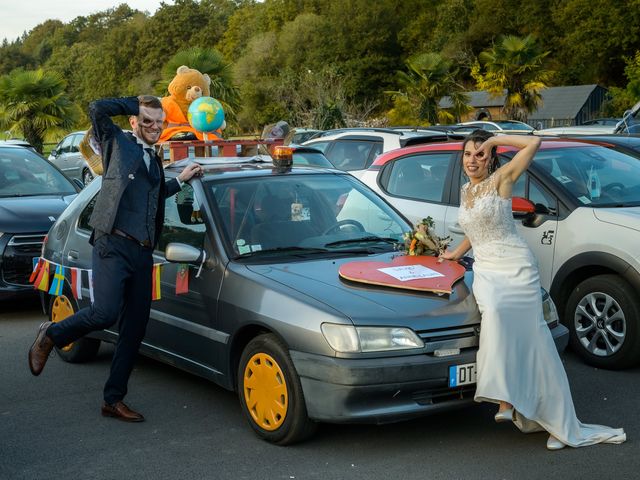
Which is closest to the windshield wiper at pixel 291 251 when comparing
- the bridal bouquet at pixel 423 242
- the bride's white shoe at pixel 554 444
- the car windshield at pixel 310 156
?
the bridal bouquet at pixel 423 242

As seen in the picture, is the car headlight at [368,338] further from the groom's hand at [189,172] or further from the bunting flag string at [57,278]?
the bunting flag string at [57,278]

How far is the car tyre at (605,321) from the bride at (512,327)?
62.3 inches

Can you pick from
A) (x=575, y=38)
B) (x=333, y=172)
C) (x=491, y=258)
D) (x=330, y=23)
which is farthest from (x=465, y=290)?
(x=330, y=23)

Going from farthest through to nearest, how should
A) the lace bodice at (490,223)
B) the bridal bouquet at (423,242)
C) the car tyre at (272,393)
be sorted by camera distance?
the bridal bouquet at (423,242)
the lace bodice at (490,223)
the car tyre at (272,393)

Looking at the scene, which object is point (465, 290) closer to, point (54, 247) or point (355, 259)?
point (355, 259)

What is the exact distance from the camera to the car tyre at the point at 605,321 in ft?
21.2

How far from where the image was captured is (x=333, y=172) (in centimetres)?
657

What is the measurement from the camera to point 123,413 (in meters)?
5.55

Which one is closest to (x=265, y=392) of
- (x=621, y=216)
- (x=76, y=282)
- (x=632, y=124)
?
(x=76, y=282)

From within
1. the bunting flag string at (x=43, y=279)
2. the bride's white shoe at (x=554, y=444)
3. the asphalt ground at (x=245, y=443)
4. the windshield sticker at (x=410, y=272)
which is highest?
the windshield sticker at (x=410, y=272)

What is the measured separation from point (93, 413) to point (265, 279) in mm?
1536

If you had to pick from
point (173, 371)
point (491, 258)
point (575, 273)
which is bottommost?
point (173, 371)

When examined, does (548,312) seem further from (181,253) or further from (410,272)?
(181,253)

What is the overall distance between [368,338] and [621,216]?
292 centimetres
